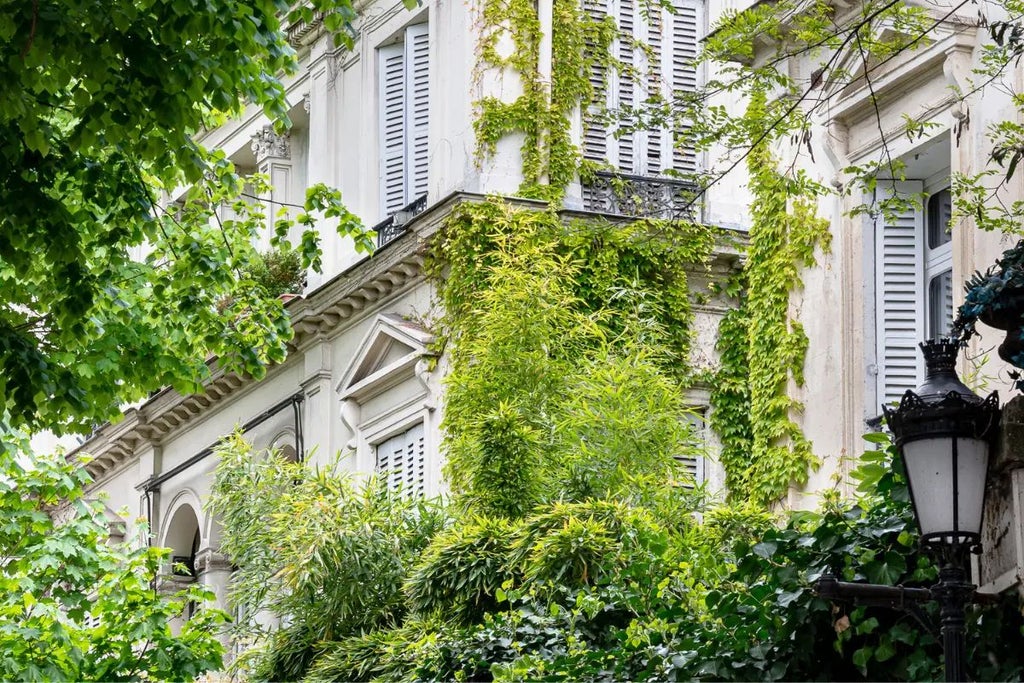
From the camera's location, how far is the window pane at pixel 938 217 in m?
17.1

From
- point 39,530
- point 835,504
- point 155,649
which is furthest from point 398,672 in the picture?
point 835,504

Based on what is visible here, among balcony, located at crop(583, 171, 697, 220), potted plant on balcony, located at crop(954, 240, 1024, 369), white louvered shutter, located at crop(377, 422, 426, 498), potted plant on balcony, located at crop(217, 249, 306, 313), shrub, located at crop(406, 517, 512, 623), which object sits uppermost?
balcony, located at crop(583, 171, 697, 220)

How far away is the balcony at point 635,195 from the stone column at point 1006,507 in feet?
47.0

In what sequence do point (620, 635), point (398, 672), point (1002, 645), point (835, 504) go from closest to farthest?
point (1002, 645)
point (835, 504)
point (620, 635)
point (398, 672)

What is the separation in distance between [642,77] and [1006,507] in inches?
642

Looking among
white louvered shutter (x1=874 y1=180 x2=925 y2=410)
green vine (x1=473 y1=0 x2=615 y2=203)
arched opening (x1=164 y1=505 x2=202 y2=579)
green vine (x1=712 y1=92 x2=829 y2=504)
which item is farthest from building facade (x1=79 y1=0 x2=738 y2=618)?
white louvered shutter (x1=874 y1=180 x2=925 y2=410)

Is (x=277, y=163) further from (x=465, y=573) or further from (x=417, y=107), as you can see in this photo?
(x=465, y=573)

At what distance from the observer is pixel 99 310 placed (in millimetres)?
16375

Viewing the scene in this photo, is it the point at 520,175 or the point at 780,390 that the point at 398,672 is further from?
the point at 520,175

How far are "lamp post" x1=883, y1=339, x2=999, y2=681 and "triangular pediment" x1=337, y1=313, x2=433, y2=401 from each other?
14737 mm

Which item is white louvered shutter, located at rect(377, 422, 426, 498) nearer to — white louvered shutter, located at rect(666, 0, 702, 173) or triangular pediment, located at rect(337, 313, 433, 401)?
triangular pediment, located at rect(337, 313, 433, 401)

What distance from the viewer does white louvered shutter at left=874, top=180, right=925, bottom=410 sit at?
680 inches

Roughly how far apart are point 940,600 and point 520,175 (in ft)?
49.4

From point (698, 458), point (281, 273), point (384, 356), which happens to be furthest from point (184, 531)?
point (698, 458)
